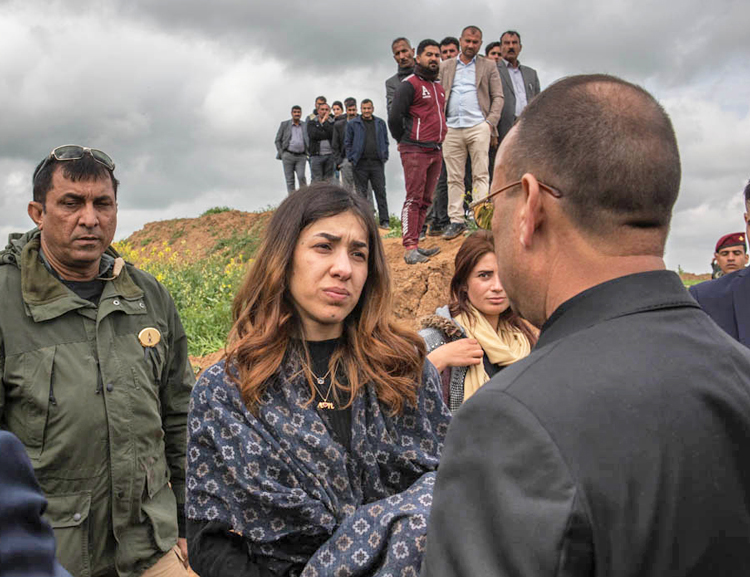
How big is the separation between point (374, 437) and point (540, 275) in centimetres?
106

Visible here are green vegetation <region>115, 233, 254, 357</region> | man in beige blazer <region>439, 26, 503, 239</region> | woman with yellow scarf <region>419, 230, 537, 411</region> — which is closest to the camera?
woman with yellow scarf <region>419, 230, 537, 411</region>

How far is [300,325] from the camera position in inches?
94.1

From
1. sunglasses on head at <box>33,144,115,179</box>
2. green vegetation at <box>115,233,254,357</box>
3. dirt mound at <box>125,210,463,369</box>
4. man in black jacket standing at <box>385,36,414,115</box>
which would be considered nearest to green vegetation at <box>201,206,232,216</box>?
dirt mound at <box>125,210,463,369</box>

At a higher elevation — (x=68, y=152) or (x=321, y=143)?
(x=321, y=143)

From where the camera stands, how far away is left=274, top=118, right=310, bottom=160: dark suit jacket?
15891mm

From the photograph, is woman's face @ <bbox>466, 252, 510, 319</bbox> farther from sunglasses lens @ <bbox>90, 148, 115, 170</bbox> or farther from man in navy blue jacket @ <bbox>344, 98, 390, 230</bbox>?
man in navy blue jacket @ <bbox>344, 98, 390, 230</bbox>

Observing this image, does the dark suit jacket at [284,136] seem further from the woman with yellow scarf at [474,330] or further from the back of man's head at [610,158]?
the back of man's head at [610,158]

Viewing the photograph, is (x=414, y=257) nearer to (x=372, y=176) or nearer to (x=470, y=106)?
(x=470, y=106)

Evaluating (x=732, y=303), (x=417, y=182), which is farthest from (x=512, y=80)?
(x=732, y=303)

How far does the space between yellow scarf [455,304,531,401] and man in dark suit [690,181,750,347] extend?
43.7 inches

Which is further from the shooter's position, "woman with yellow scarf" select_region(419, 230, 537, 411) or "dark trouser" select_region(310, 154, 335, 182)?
"dark trouser" select_region(310, 154, 335, 182)

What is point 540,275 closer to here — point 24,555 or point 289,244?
point 24,555

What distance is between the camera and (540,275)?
1.32 meters

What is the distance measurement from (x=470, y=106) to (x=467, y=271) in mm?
5386
